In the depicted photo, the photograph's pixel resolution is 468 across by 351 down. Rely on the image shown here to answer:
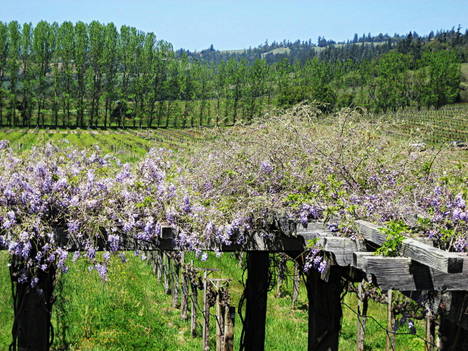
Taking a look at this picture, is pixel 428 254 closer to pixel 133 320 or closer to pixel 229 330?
pixel 229 330

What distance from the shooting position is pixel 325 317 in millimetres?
4387

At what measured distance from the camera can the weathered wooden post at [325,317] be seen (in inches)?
172

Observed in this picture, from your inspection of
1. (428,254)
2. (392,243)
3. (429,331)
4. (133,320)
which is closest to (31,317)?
(392,243)

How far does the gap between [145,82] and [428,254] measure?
94944 mm

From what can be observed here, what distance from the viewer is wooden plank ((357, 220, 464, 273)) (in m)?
2.63

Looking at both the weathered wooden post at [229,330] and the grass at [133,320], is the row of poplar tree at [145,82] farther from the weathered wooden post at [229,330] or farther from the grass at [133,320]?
the weathered wooden post at [229,330]

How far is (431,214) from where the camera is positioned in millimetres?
3652

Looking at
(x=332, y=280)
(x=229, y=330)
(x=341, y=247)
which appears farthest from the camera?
(x=229, y=330)

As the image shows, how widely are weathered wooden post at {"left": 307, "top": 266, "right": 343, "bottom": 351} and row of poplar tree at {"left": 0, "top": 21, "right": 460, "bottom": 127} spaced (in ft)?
201

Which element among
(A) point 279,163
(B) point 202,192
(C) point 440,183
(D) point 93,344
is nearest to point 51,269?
(B) point 202,192

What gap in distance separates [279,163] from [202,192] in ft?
2.57

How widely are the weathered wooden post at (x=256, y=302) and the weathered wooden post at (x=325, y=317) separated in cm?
120

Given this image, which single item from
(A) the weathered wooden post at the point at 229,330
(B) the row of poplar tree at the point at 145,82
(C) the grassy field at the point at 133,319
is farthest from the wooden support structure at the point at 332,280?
(B) the row of poplar tree at the point at 145,82

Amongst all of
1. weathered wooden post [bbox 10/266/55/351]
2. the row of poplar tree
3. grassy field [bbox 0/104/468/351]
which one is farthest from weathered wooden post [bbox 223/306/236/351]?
the row of poplar tree
